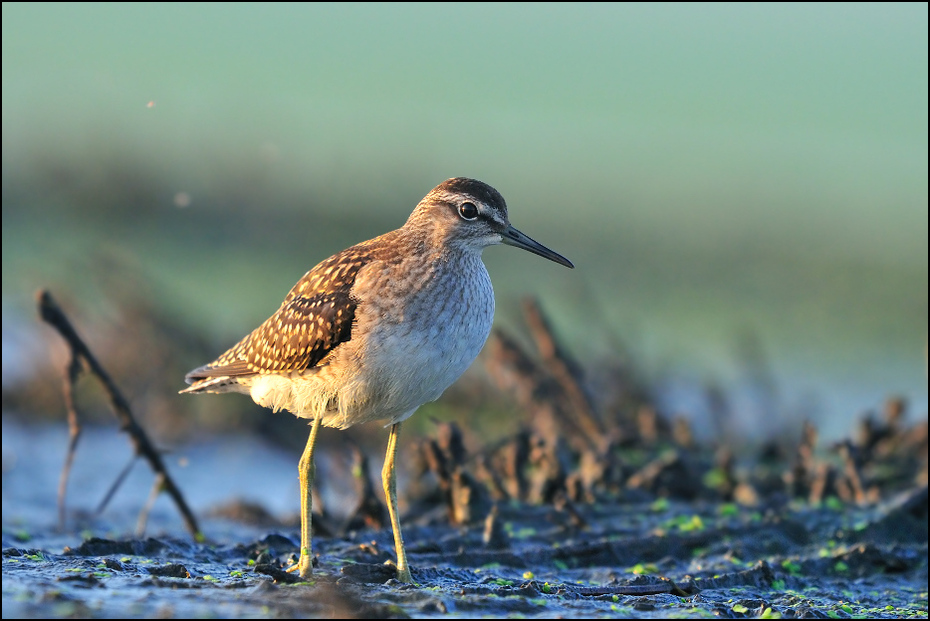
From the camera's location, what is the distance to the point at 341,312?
6.23m

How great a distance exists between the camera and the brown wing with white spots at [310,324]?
6262mm

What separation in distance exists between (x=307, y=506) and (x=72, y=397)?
→ 237cm

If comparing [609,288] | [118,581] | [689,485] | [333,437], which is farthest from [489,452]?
[609,288]

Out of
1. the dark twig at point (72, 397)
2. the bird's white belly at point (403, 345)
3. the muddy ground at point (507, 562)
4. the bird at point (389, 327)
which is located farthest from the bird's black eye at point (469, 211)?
the dark twig at point (72, 397)

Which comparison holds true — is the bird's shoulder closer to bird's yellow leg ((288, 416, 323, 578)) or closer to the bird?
the bird

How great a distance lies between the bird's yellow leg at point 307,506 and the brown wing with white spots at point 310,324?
46 cm

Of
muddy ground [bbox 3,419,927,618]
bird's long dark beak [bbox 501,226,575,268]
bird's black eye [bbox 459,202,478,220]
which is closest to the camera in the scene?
muddy ground [bbox 3,419,927,618]

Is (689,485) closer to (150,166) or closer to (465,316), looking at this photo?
(465,316)

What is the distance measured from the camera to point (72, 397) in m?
7.78

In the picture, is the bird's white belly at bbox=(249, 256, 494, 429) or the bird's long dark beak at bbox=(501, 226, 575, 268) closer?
the bird's white belly at bbox=(249, 256, 494, 429)

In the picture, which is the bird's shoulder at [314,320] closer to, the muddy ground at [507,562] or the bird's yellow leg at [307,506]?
the bird's yellow leg at [307,506]

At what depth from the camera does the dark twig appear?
7500 mm

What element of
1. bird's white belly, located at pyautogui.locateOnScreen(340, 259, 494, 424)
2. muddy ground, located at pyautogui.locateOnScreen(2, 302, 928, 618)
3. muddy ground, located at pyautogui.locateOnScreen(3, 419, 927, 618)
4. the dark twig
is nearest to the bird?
bird's white belly, located at pyautogui.locateOnScreen(340, 259, 494, 424)

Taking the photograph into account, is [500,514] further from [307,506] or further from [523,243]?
[523,243]
